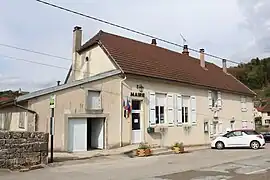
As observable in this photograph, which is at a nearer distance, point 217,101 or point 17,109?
point 17,109

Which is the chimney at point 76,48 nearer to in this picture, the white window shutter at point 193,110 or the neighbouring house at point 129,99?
the neighbouring house at point 129,99

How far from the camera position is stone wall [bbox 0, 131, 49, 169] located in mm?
13523

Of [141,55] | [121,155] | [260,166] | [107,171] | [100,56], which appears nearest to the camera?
[107,171]

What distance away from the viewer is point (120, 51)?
24.6 metres

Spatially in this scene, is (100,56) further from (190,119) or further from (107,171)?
(107,171)

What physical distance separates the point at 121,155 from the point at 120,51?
331 inches

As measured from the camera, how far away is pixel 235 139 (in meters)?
24.8

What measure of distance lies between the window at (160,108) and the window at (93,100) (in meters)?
5.14

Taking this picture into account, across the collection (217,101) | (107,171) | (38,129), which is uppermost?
(217,101)

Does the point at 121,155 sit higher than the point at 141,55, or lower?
lower

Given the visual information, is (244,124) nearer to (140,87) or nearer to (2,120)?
(140,87)

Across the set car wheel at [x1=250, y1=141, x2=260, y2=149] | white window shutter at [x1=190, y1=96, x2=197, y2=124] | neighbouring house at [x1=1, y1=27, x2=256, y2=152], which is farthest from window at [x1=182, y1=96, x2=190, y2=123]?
car wheel at [x1=250, y1=141, x2=260, y2=149]

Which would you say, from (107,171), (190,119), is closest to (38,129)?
(107,171)

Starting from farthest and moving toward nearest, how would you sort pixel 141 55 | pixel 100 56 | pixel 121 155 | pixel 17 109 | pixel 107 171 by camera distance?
pixel 141 55 → pixel 100 56 → pixel 17 109 → pixel 121 155 → pixel 107 171
